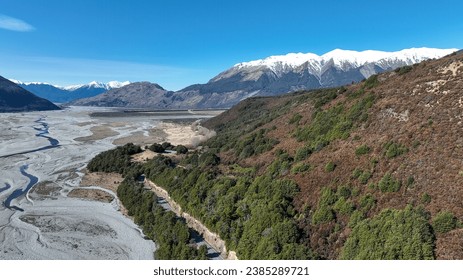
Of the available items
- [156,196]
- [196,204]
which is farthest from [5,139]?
[196,204]

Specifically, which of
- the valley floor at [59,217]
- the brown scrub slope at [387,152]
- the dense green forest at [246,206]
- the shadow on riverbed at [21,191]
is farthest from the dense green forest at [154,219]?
the shadow on riverbed at [21,191]

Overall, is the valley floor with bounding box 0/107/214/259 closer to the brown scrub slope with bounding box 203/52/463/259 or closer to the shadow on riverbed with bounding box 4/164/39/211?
the shadow on riverbed with bounding box 4/164/39/211

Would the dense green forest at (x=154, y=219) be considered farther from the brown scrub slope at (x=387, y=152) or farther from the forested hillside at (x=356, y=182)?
the brown scrub slope at (x=387, y=152)

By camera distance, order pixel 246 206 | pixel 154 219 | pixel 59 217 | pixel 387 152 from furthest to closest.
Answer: pixel 59 217, pixel 154 219, pixel 246 206, pixel 387 152

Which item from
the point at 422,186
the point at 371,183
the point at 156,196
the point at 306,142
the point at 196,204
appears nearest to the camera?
the point at 422,186

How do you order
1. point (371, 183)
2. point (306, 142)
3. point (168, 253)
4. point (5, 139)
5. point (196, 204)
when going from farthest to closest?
1. point (5, 139)
2. point (306, 142)
3. point (196, 204)
4. point (168, 253)
5. point (371, 183)

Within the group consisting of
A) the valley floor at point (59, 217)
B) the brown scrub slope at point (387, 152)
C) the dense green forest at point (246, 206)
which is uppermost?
the brown scrub slope at point (387, 152)

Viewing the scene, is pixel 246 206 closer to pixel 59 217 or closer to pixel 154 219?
pixel 154 219

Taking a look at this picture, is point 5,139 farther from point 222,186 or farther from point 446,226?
point 446,226

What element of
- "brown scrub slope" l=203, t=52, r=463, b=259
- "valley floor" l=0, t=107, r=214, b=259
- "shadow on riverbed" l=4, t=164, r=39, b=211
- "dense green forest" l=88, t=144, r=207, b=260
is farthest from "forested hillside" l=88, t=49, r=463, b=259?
"shadow on riverbed" l=4, t=164, r=39, b=211

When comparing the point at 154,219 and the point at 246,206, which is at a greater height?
the point at 246,206

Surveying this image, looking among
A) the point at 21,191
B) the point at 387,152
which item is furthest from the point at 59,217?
the point at 387,152
